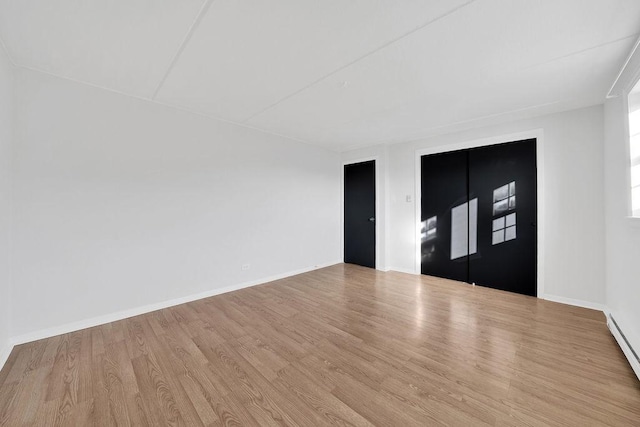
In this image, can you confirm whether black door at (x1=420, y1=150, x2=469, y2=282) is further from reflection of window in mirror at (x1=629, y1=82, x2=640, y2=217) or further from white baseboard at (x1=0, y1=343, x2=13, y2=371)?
white baseboard at (x1=0, y1=343, x2=13, y2=371)

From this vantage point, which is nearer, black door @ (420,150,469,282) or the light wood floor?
the light wood floor

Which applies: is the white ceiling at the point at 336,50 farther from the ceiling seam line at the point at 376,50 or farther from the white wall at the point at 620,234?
the white wall at the point at 620,234

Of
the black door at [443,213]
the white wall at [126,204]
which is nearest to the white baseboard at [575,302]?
the black door at [443,213]

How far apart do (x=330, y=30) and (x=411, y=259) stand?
397 centimetres

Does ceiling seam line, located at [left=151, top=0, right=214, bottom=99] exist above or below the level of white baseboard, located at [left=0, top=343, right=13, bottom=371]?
above

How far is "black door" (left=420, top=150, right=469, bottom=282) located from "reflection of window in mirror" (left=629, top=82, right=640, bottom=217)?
183 centimetres

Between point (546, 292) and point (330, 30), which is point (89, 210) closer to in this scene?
point (330, 30)

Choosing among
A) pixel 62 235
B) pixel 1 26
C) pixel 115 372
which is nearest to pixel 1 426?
pixel 115 372

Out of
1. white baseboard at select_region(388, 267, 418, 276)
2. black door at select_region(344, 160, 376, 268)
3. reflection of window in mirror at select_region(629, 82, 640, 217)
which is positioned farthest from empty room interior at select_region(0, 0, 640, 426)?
black door at select_region(344, 160, 376, 268)

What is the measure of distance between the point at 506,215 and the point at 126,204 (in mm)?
5087

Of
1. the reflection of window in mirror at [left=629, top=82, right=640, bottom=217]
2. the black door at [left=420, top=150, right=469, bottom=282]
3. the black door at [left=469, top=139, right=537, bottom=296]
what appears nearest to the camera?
the reflection of window in mirror at [left=629, top=82, right=640, bottom=217]

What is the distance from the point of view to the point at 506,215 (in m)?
3.54

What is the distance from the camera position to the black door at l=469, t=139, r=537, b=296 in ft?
11.0

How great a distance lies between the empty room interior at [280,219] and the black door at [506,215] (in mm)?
27
